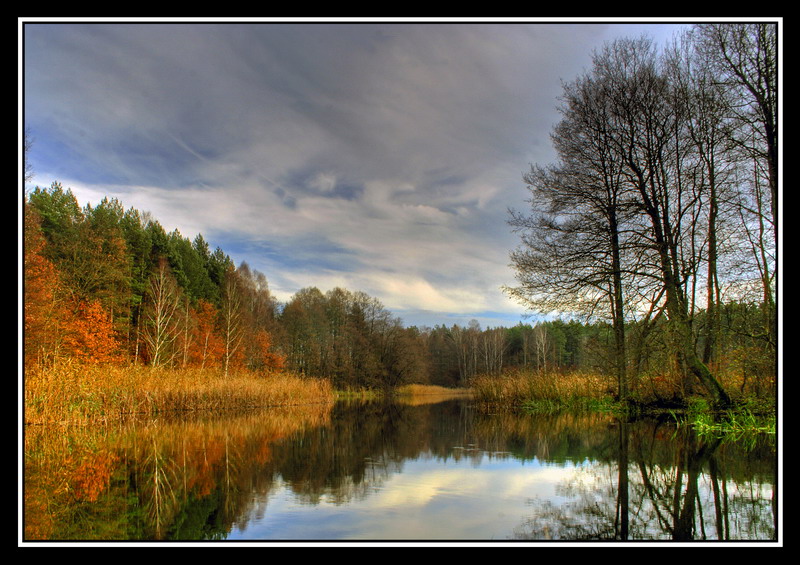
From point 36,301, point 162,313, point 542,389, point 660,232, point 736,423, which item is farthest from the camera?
point 162,313

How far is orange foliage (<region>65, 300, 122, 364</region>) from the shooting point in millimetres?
28141

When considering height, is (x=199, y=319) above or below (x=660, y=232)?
below

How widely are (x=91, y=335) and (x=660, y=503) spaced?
31.6 m

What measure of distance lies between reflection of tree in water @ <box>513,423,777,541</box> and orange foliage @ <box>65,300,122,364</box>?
96.2 ft

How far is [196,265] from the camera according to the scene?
47562 millimetres

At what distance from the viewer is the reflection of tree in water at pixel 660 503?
421cm

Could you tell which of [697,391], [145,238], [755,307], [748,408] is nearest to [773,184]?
[755,307]

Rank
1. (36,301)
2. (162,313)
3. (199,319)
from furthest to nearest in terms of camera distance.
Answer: (199,319)
(162,313)
(36,301)

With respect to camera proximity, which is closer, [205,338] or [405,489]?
[405,489]

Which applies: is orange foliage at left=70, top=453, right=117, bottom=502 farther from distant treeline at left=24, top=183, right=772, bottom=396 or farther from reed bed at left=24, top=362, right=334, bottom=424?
distant treeline at left=24, top=183, right=772, bottom=396

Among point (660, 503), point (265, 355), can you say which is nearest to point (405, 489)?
point (660, 503)

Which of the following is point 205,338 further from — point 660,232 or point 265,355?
point 660,232

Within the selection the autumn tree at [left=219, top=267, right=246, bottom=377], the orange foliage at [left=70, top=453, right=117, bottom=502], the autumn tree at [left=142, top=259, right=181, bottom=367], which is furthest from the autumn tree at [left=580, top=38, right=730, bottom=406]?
the autumn tree at [left=219, top=267, right=246, bottom=377]

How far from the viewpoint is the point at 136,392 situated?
1803 centimetres
